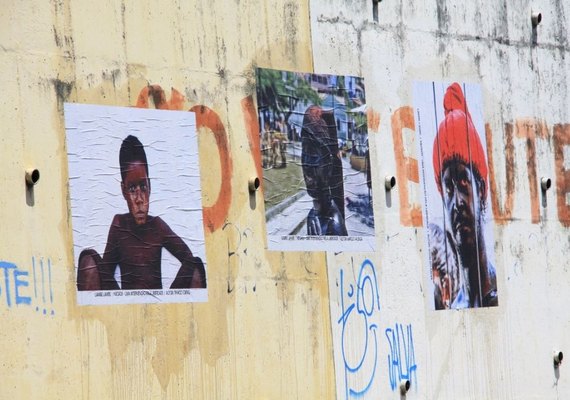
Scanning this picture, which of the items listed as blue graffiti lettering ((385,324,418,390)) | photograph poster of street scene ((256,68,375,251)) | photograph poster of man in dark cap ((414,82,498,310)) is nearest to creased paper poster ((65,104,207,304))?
photograph poster of street scene ((256,68,375,251))

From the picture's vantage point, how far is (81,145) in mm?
12000

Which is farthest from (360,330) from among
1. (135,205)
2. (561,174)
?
(561,174)

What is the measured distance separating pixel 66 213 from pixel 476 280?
16.9ft

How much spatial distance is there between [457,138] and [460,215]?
83cm

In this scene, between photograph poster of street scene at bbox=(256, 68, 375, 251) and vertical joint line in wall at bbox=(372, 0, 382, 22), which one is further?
vertical joint line in wall at bbox=(372, 0, 382, 22)

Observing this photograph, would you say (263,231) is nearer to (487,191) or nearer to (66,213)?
(66,213)

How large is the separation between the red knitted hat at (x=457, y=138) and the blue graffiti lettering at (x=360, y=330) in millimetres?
1554

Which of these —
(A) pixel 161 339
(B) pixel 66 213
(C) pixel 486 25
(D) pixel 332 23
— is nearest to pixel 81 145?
(B) pixel 66 213

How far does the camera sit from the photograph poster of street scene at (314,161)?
530 inches

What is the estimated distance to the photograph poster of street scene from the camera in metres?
13.5

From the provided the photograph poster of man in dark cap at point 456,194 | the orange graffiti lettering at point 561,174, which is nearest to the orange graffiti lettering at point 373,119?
the photograph poster of man in dark cap at point 456,194

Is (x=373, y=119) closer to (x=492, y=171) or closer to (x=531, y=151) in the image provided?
(x=492, y=171)

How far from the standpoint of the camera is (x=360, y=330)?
1391 centimetres

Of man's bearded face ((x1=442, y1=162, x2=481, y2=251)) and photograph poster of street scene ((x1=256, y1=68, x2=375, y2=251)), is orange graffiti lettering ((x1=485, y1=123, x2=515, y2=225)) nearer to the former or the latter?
man's bearded face ((x1=442, y1=162, x2=481, y2=251))
